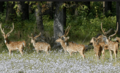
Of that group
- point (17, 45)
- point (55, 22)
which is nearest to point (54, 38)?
point (55, 22)

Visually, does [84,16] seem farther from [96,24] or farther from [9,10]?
[9,10]

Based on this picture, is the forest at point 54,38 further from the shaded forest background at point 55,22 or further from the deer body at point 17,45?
the deer body at point 17,45

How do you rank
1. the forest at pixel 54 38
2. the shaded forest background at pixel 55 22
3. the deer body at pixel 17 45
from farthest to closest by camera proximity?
the shaded forest background at pixel 55 22
the deer body at pixel 17 45
the forest at pixel 54 38

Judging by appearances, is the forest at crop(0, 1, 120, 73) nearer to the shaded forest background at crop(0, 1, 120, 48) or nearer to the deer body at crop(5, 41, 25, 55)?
the shaded forest background at crop(0, 1, 120, 48)

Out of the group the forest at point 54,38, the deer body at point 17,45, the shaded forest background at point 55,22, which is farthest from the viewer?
the shaded forest background at point 55,22

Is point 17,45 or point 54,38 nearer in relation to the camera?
point 17,45

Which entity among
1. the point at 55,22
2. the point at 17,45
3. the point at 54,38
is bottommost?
the point at 54,38

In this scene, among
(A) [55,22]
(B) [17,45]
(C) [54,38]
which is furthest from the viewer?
(C) [54,38]

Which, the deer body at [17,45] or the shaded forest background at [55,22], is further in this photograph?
the shaded forest background at [55,22]

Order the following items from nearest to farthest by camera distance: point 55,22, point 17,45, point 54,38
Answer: point 17,45 → point 55,22 → point 54,38

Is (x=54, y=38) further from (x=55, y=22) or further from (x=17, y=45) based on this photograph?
(x=17, y=45)

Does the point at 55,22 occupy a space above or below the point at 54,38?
above

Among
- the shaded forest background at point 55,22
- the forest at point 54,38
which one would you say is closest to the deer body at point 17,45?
the forest at point 54,38

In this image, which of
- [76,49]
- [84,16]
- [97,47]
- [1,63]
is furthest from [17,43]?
[84,16]
